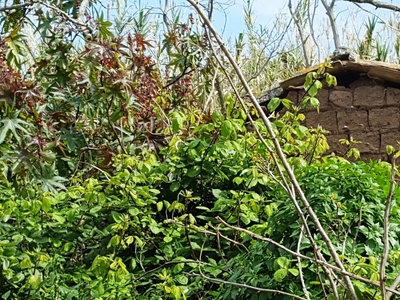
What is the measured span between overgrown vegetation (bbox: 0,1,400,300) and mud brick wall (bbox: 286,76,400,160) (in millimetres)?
1266

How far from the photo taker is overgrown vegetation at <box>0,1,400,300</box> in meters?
2.80

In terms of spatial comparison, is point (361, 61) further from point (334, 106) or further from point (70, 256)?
point (70, 256)

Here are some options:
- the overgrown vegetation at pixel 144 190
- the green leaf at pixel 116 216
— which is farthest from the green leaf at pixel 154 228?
the green leaf at pixel 116 216

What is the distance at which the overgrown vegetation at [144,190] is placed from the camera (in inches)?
110

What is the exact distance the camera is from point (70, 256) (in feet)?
12.9

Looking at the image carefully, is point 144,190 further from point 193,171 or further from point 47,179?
point 47,179

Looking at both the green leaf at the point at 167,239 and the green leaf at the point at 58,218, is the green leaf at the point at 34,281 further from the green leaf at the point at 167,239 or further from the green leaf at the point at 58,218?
the green leaf at the point at 167,239

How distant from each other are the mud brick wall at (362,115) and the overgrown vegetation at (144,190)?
1266mm

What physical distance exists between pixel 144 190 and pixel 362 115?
8.56 feet

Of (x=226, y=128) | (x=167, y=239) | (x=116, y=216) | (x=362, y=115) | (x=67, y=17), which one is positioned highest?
(x=67, y=17)

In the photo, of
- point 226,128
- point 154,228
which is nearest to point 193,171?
point 226,128

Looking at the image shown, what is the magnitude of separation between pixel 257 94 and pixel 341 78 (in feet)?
2.57

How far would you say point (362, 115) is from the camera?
5.52 m

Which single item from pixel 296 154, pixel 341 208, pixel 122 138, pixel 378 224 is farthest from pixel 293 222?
pixel 122 138
